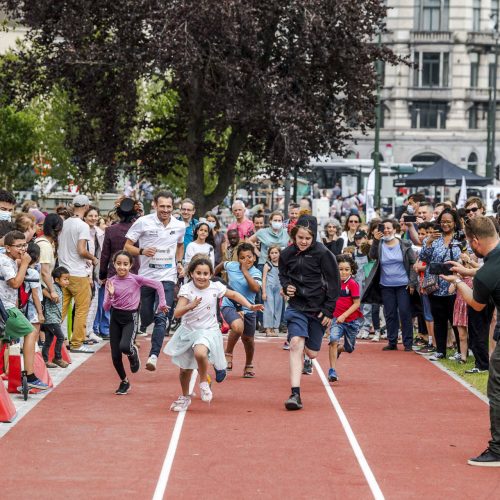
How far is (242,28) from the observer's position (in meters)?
26.7

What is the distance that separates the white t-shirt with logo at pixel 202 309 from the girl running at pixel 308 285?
0.78m

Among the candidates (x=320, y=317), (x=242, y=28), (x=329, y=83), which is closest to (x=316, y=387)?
(x=320, y=317)

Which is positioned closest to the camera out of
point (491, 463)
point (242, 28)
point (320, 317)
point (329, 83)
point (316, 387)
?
point (491, 463)

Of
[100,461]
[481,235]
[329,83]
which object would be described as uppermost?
[329,83]

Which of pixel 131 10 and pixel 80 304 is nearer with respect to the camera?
pixel 80 304

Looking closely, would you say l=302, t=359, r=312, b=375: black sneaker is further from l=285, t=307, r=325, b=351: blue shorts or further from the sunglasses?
the sunglasses

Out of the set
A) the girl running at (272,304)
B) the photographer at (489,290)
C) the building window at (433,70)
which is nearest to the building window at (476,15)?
the building window at (433,70)

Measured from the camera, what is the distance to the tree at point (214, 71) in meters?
26.6

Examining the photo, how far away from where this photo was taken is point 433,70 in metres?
86.0

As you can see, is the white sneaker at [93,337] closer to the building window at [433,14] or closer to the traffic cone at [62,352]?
the traffic cone at [62,352]

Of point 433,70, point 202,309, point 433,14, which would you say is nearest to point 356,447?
point 202,309

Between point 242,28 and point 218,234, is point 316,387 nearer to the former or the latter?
point 218,234

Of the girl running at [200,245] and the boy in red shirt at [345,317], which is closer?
the boy in red shirt at [345,317]

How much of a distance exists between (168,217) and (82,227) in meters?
2.28
